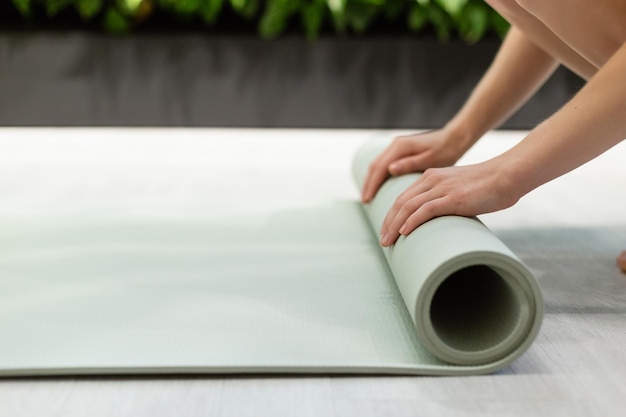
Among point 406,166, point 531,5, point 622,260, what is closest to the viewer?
point 531,5

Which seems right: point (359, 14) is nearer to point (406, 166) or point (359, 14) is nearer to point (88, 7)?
point (88, 7)

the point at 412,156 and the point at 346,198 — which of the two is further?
the point at 346,198

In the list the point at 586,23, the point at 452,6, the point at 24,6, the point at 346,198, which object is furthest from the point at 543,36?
the point at 24,6

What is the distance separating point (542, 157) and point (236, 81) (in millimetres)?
2218

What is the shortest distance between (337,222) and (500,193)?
22.6 inches

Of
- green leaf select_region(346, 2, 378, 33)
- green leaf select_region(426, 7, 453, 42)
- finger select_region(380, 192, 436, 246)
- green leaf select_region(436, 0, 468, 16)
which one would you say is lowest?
green leaf select_region(346, 2, 378, 33)

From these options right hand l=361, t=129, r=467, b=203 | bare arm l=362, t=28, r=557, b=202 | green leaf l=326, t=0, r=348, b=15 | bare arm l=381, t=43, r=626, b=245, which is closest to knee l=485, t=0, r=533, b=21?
bare arm l=362, t=28, r=557, b=202

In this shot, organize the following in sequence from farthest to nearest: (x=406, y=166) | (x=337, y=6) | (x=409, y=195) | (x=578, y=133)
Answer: (x=337, y=6) → (x=406, y=166) → (x=409, y=195) → (x=578, y=133)

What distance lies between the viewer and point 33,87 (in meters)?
3.08

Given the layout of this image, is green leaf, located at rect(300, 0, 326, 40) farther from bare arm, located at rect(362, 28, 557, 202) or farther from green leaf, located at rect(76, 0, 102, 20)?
bare arm, located at rect(362, 28, 557, 202)

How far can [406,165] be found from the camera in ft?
4.58

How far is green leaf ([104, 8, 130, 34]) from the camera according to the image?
3.17m

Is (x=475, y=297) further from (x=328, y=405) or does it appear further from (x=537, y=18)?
(x=537, y=18)

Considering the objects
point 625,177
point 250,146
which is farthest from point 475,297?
point 250,146
